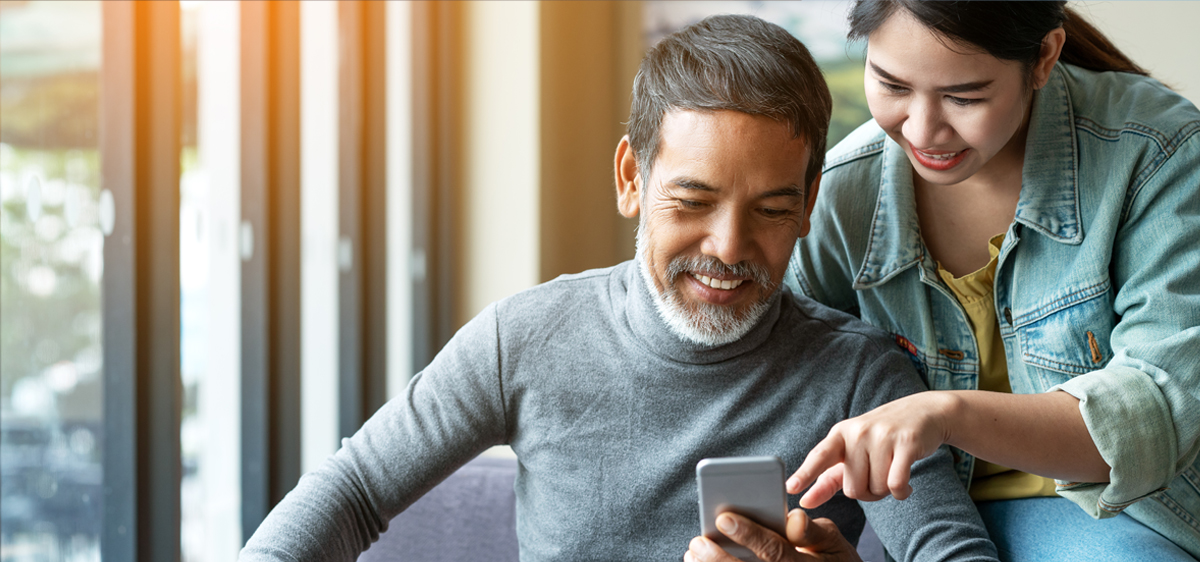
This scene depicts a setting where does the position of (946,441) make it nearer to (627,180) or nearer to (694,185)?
(694,185)

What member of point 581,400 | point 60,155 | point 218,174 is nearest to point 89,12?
point 60,155

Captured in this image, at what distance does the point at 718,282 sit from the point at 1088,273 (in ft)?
1.61

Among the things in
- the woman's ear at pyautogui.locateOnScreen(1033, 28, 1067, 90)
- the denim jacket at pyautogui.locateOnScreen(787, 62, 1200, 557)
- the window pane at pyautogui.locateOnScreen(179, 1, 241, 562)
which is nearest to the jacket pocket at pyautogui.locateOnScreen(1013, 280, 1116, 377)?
the denim jacket at pyautogui.locateOnScreen(787, 62, 1200, 557)

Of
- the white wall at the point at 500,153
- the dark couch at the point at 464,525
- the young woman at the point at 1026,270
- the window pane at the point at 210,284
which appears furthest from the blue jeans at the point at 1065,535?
the white wall at the point at 500,153

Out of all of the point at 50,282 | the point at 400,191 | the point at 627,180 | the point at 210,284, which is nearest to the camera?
the point at 627,180

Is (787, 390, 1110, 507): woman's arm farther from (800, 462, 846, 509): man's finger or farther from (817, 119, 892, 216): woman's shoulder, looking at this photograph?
(817, 119, 892, 216): woman's shoulder

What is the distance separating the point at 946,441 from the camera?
1.00 metres

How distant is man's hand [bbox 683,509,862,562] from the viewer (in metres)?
0.93

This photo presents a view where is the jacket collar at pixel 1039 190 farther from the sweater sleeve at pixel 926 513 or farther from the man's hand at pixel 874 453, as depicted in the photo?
the man's hand at pixel 874 453

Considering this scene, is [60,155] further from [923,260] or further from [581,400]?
[923,260]

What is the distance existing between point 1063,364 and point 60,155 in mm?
1554

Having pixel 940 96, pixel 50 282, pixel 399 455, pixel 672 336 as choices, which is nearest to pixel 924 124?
pixel 940 96

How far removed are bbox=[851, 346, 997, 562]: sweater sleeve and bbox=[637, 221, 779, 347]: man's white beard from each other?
0.18 metres

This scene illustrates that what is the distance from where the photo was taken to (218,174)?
6.37 feet
